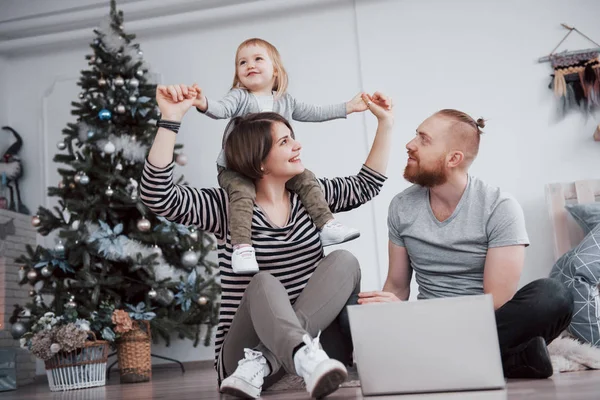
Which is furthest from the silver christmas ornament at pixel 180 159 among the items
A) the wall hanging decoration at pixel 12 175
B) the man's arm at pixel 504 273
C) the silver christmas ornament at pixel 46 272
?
the man's arm at pixel 504 273

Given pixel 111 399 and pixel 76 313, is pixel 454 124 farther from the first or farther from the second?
pixel 76 313

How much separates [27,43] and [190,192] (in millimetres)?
3326

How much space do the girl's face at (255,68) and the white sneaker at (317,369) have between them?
1.33 metres

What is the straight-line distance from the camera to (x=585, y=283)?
2.78 metres

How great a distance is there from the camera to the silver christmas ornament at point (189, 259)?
375 cm

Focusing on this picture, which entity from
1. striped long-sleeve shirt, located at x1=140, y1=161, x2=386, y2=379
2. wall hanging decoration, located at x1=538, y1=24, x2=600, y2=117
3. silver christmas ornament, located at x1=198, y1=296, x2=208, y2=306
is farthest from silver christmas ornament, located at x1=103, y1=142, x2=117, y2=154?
wall hanging decoration, located at x1=538, y1=24, x2=600, y2=117

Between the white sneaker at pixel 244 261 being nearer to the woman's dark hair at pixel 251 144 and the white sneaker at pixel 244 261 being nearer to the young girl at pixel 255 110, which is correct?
the young girl at pixel 255 110

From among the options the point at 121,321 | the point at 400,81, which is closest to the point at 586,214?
the point at 400,81

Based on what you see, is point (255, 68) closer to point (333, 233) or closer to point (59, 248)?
point (333, 233)

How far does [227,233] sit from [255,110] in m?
0.67

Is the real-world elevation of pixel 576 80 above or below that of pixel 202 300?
above

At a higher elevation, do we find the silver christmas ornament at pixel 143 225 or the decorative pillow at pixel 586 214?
the silver christmas ornament at pixel 143 225

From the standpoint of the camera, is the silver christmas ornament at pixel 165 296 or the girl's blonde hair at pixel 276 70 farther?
the silver christmas ornament at pixel 165 296

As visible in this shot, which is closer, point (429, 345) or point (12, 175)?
point (429, 345)
